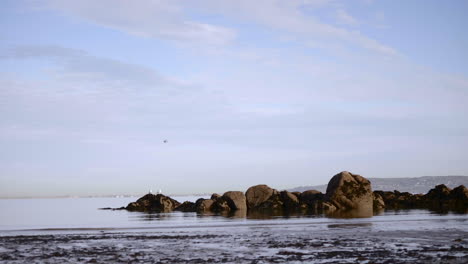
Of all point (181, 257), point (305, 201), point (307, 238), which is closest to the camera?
point (181, 257)

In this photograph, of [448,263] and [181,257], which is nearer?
[448,263]

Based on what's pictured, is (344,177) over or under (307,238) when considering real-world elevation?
over

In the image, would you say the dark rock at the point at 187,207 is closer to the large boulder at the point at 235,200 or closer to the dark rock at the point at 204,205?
the dark rock at the point at 204,205

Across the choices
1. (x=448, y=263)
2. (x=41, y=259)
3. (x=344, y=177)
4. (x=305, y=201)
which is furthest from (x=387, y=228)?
(x=305, y=201)

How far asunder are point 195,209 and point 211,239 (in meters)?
42.0

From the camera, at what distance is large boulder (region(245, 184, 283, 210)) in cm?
6876

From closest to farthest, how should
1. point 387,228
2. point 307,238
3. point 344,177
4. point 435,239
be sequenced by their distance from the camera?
1. point 435,239
2. point 307,238
3. point 387,228
4. point 344,177

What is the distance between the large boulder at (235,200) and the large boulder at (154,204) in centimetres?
1256

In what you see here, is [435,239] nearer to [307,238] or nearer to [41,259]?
[307,238]

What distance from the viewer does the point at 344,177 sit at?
62.8 m

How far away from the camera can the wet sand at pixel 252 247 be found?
68.0ft

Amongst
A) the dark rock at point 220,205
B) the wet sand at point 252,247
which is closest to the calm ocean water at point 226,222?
the wet sand at point 252,247

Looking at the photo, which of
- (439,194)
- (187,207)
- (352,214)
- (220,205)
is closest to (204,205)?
(220,205)

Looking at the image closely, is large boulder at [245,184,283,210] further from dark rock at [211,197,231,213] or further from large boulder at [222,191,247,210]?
dark rock at [211,197,231,213]
